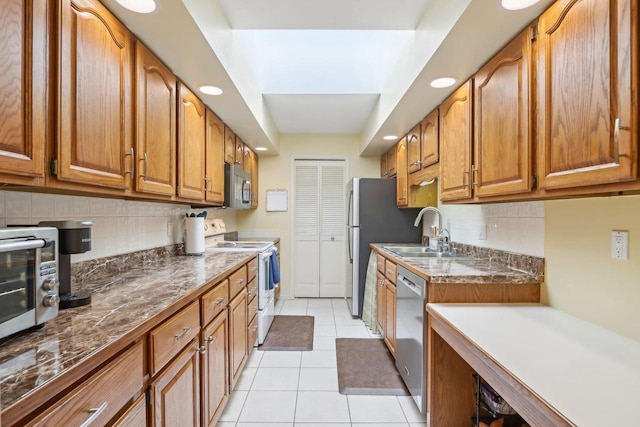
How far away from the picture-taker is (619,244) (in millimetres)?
1233

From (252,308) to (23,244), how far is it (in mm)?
1990

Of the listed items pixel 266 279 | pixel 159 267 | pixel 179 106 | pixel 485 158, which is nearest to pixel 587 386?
pixel 485 158

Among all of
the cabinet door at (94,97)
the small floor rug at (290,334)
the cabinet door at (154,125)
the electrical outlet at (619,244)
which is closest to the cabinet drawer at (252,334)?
the small floor rug at (290,334)

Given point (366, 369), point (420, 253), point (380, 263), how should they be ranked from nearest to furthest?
point (366, 369) → point (420, 253) → point (380, 263)

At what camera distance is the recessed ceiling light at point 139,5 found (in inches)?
49.3

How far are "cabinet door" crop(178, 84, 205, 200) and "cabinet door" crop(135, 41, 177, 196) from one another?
80 mm

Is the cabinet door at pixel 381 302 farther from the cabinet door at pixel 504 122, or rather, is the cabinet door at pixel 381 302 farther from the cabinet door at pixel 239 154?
the cabinet door at pixel 239 154

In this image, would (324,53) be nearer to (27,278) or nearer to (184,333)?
(184,333)

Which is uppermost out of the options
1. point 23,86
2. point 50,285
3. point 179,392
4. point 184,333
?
point 23,86

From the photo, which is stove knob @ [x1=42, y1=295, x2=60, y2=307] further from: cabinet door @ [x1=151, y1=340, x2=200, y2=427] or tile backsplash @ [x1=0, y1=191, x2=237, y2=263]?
tile backsplash @ [x1=0, y1=191, x2=237, y2=263]

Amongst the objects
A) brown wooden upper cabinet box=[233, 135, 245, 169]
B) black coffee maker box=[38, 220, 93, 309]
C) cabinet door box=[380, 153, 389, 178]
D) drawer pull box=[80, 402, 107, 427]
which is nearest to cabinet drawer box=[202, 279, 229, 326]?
black coffee maker box=[38, 220, 93, 309]

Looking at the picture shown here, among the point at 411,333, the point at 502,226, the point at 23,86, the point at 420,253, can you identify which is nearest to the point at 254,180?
the point at 420,253

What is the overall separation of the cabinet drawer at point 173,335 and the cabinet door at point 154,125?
659 millimetres

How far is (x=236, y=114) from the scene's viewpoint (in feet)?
8.95
